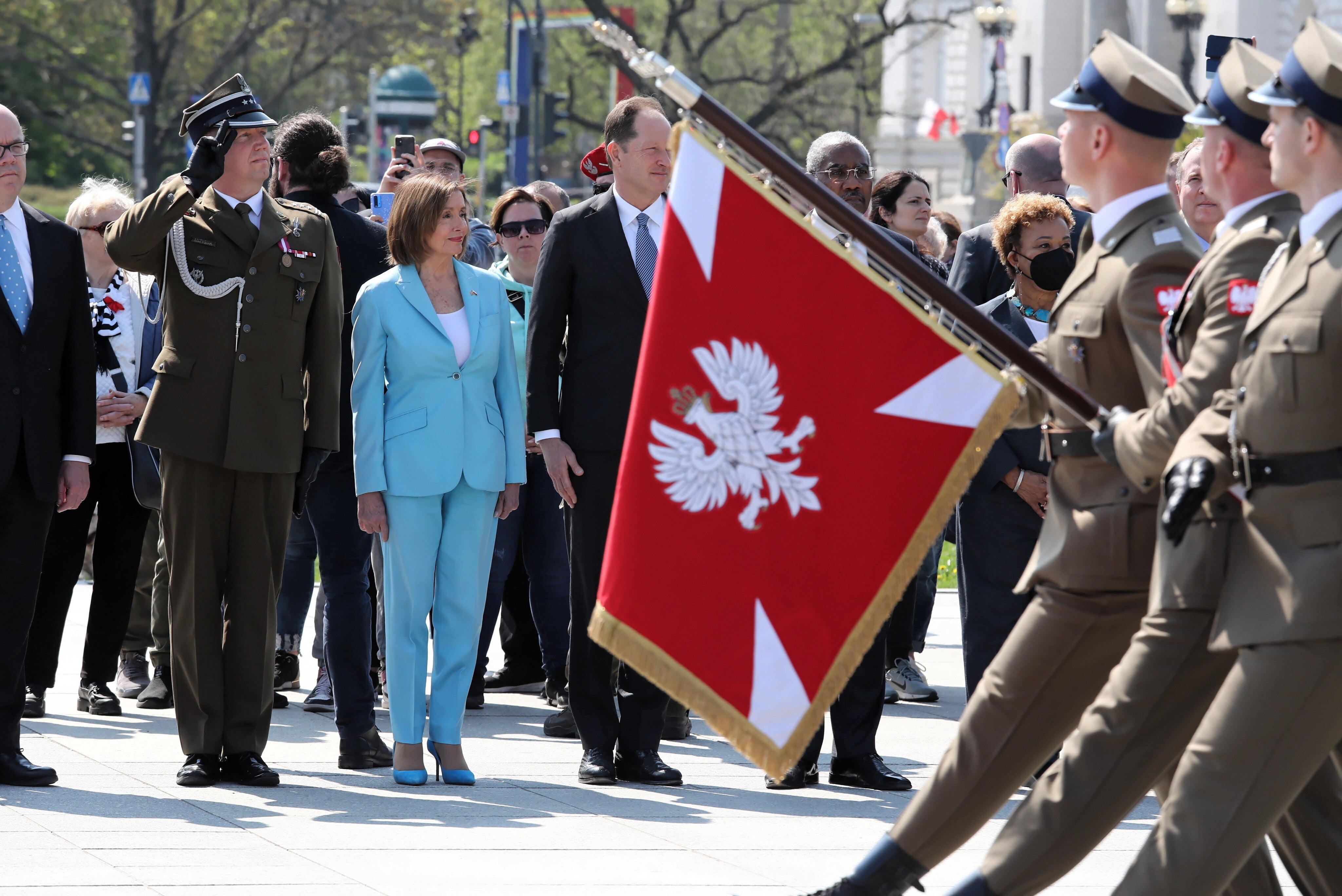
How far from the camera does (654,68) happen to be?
4.29 m

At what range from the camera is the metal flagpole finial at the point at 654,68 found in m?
4.31

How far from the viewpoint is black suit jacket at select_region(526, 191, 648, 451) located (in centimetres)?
683

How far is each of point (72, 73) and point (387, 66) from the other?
7771 mm

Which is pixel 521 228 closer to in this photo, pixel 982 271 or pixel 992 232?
pixel 982 271

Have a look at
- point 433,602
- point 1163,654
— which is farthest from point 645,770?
point 1163,654

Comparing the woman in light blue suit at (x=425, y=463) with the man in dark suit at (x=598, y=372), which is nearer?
the woman in light blue suit at (x=425, y=463)

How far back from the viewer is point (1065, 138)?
470 cm

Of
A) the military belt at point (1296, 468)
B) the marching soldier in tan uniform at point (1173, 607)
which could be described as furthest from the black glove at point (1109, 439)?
the military belt at point (1296, 468)

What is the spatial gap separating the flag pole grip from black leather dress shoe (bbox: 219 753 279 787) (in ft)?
10.8

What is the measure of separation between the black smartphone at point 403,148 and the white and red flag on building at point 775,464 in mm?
4814

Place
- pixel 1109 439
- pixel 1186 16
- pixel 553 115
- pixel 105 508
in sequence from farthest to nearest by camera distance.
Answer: pixel 1186 16 < pixel 553 115 < pixel 105 508 < pixel 1109 439

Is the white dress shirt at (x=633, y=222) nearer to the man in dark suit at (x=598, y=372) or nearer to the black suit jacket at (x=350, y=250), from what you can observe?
the man in dark suit at (x=598, y=372)

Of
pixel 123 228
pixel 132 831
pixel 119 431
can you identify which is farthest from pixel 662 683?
pixel 119 431

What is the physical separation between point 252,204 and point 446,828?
2344mm
